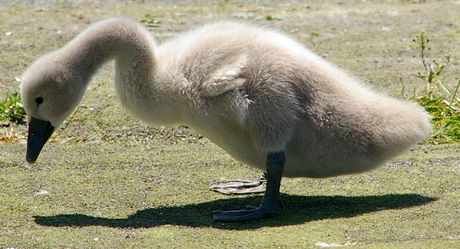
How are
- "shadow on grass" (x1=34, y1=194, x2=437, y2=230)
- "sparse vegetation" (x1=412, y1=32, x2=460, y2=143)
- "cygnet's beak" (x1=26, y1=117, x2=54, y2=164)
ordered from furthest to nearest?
"sparse vegetation" (x1=412, y1=32, x2=460, y2=143), "cygnet's beak" (x1=26, y1=117, x2=54, y2=164), "shadow on grass" (x1=34, y1=194, x2=437, y2=230)

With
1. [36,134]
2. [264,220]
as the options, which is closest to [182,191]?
[264,220]

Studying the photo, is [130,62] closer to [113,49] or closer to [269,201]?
[113,49]

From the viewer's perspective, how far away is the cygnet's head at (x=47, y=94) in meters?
4.43

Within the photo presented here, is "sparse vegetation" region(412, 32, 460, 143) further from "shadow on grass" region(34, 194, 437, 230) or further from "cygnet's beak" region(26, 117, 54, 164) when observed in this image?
"cygnet's beak" region(26, 117, 54, 164)

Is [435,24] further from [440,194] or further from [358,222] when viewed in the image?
[358,222]

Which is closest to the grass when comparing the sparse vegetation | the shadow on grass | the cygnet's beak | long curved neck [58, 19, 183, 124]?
the shadow on grass

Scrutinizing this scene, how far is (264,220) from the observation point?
4.46 metres

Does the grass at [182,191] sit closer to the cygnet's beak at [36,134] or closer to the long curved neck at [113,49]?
the cygnet's beak at [36,134]

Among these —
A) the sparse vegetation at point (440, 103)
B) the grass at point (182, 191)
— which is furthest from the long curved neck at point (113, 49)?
the sparse vegetation at point (440, 103)

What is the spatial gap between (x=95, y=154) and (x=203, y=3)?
5.82 m

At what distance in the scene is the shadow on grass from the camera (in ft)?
14.1

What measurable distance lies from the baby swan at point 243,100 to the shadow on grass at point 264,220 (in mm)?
127

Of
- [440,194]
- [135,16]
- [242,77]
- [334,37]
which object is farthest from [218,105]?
[135,16]

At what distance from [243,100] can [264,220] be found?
0.87m
